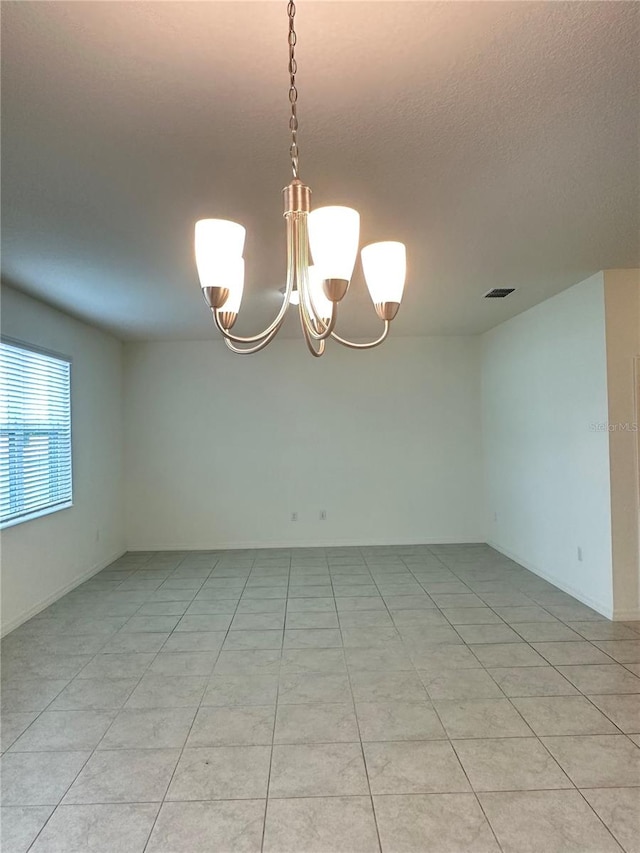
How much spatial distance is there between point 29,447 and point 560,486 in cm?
426

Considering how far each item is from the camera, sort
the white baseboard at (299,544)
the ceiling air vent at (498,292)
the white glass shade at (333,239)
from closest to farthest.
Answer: the white glass shade at (333,239)
the ceiling air vent at (498,292)
the white baseboard at (299,544)

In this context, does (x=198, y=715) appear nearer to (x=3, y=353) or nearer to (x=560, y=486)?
(x=3, y=353)

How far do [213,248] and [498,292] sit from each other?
3238 millimetres

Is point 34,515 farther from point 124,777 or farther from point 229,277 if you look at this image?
Result: point 229,277

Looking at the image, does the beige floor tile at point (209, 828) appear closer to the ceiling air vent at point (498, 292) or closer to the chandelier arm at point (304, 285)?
the chandelier arm at point (304, 285)

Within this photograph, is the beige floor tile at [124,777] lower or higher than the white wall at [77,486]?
lower

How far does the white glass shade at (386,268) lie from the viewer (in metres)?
1.45

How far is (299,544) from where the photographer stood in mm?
5887

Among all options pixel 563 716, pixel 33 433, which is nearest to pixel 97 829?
pixel 563 716

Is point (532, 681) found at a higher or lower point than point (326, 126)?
lower

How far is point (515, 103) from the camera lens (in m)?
1.64

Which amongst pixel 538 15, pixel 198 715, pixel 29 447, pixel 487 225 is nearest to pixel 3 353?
pixel 29 447

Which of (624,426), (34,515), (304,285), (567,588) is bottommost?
(567,588)

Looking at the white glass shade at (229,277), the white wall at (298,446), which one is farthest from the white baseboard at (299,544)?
the white glass shade at (229,277)
